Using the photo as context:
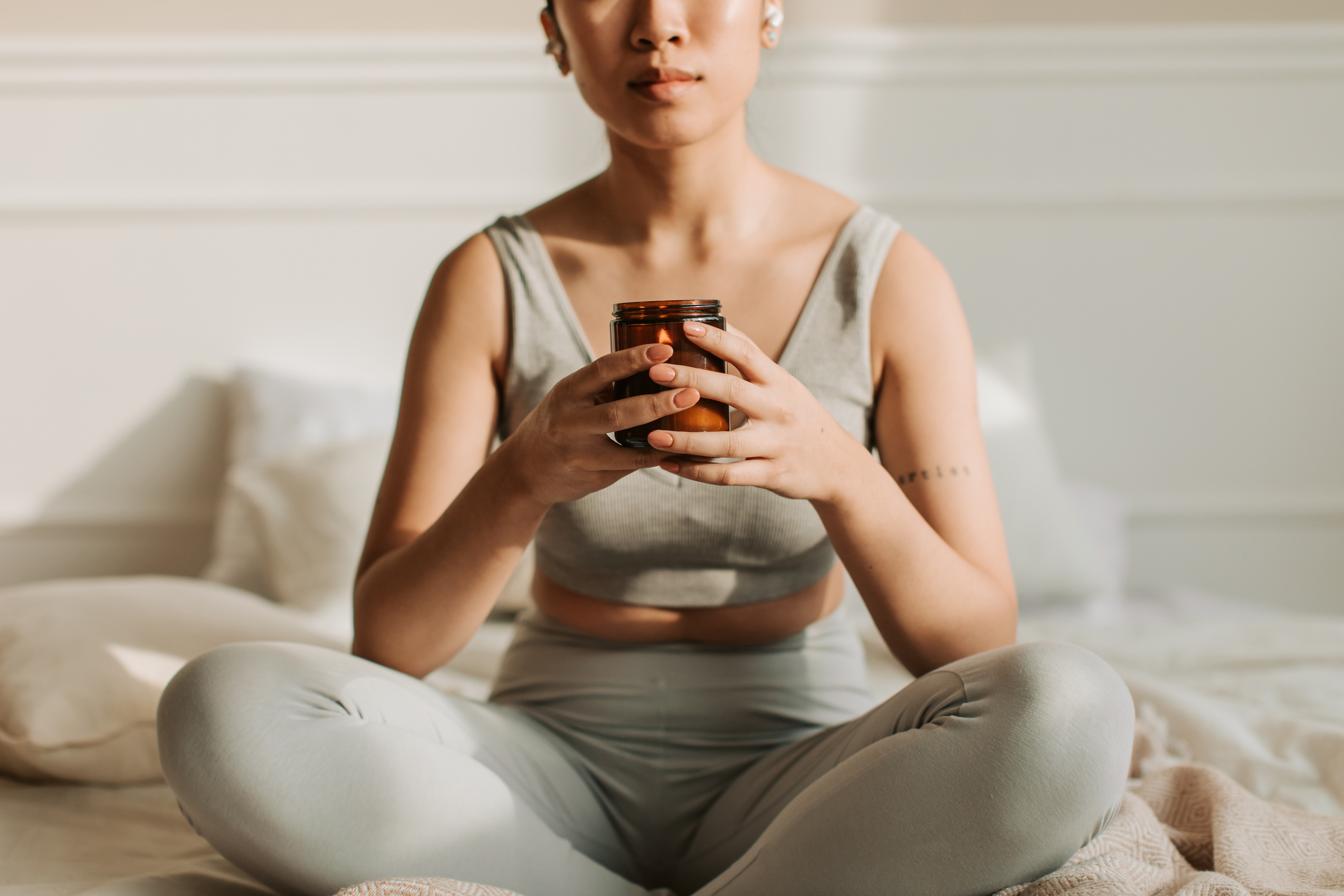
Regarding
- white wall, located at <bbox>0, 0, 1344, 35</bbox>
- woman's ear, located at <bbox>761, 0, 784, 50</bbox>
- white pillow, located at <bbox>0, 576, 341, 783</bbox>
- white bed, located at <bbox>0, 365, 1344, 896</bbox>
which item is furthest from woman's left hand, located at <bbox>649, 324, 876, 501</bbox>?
white wall, located at <bbox>0, 0, 1344, 35</bbox>

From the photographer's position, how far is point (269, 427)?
2.05m

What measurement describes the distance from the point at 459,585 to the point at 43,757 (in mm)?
573

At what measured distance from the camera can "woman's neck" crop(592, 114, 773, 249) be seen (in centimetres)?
103

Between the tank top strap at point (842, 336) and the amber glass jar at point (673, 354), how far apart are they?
287 millimetres

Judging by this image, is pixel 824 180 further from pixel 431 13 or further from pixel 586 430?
pixel 586 430

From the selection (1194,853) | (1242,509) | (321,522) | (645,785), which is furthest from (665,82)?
(1242,509)

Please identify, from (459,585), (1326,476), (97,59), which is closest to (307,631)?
(459,585)

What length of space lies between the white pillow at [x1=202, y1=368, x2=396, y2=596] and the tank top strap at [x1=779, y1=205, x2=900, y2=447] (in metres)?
1.22

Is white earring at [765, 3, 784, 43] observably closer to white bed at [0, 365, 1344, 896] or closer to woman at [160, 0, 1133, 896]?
woman at [160, 0, 1133, 896]

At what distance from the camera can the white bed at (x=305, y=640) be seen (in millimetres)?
1032

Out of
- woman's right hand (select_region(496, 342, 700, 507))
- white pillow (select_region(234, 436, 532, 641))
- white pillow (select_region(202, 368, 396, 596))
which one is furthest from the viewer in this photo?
white pillow (select_region(202, 368, 396, 596))

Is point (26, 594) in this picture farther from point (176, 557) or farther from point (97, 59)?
point (97, 59)

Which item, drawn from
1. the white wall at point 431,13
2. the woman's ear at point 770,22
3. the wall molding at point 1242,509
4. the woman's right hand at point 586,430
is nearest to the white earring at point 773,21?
the woman's ear at point 770,22

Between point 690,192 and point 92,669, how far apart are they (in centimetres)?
86
